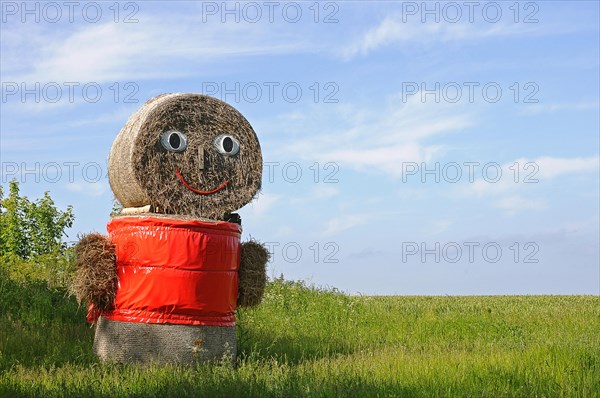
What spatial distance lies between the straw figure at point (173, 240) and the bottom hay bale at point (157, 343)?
0.5 inches

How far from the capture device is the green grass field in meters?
6.98

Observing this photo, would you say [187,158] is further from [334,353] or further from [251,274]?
[334,353]

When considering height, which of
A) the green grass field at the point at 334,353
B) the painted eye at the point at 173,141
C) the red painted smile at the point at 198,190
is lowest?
the green grass field at the point at 334,353

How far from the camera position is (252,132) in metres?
10.1

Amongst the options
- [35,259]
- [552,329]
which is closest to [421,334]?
[552,329]

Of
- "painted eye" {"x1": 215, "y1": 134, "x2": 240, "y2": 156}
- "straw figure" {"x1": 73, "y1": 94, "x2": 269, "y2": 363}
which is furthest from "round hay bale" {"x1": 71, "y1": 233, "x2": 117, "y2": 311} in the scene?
"painted eye" {"x1": 215, "y1": 134, "x2": 240, "y2": 156}

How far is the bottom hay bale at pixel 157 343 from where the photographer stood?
30.2 feet

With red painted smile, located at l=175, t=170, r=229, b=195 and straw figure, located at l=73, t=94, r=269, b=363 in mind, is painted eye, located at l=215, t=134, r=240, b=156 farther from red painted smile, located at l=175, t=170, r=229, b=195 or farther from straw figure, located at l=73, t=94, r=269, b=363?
red painted smile, located at l=175, t=170, r=229, b=195

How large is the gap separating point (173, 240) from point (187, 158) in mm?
1150

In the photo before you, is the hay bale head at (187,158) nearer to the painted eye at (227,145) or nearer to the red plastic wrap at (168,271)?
the painted eye at (227,145)

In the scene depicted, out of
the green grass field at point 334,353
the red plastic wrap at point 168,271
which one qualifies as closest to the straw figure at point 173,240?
the red plastic wrap at point 168,271

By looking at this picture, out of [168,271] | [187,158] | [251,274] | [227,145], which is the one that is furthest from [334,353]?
[187,158]

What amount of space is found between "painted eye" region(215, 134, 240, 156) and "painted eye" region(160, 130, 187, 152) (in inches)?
18.5

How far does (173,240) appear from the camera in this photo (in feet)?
30.2
